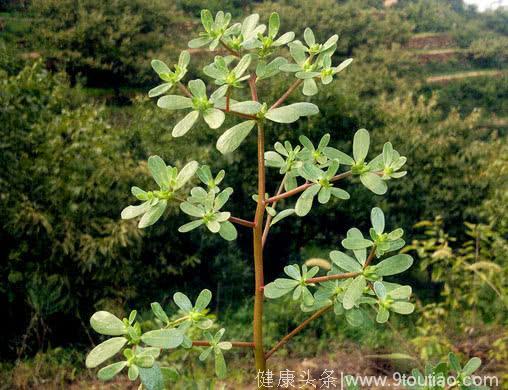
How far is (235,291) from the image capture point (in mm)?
4668

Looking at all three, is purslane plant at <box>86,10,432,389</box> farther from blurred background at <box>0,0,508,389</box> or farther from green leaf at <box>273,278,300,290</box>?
blurred background at <box>0,0,508,389</box>

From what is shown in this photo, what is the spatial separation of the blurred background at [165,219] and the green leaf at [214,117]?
4.22 ft

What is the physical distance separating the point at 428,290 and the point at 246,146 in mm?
2334

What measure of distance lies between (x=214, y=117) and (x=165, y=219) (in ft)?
7.30

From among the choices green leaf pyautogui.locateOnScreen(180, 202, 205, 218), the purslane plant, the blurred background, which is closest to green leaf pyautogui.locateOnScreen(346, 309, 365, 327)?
the purslane plant

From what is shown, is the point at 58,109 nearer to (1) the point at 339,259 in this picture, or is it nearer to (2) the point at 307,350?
(2) the point at 307,350

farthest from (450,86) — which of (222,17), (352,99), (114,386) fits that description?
(222,17)

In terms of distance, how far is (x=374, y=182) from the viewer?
2.03 ft

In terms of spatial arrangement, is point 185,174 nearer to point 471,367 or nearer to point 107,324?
point 107,324

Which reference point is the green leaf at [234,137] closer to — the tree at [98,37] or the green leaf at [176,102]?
the green leaf at [176,102]

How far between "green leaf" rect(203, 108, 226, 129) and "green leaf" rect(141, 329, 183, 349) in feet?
0.69

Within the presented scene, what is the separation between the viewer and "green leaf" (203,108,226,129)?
0.55m

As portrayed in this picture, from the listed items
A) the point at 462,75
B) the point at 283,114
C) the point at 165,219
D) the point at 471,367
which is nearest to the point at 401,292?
the point at 471,367

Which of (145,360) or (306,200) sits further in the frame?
(306,200)
